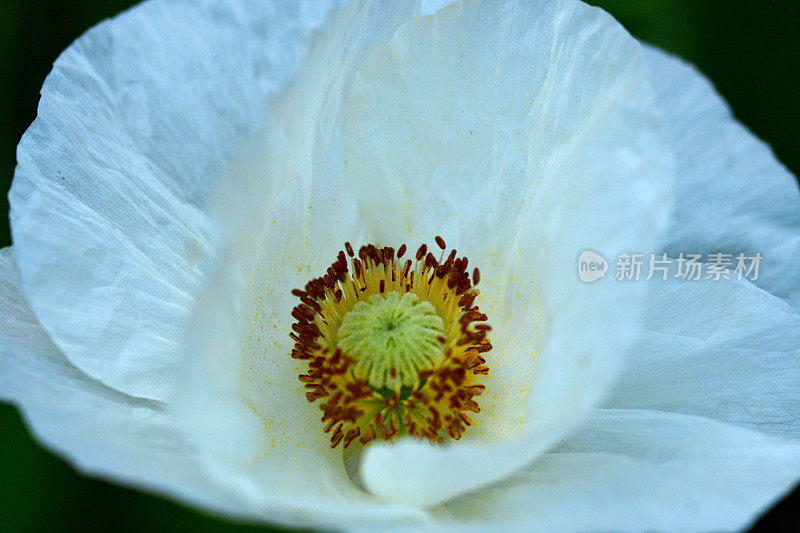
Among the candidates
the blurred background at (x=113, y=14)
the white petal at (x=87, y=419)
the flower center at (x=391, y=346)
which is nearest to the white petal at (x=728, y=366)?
the flower center at (x=391, y=346)

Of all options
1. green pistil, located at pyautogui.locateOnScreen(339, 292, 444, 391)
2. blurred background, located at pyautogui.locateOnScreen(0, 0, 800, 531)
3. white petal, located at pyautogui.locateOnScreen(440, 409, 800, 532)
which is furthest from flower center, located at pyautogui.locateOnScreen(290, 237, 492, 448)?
blurred background, located at pyautogui.locateOnScreen(0, 0, 800, 531)

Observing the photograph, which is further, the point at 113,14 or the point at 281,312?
the point at 113,14

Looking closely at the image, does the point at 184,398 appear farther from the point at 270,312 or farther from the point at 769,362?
the point at 769,362

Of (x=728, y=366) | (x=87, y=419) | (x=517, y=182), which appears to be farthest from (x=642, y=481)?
(x=87, y=419)

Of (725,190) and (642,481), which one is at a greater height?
(725,190)

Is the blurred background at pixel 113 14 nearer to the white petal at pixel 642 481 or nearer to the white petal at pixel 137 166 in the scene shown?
the white petal at pixel 137 166

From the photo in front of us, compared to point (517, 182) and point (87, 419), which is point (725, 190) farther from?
point (87, 419)
